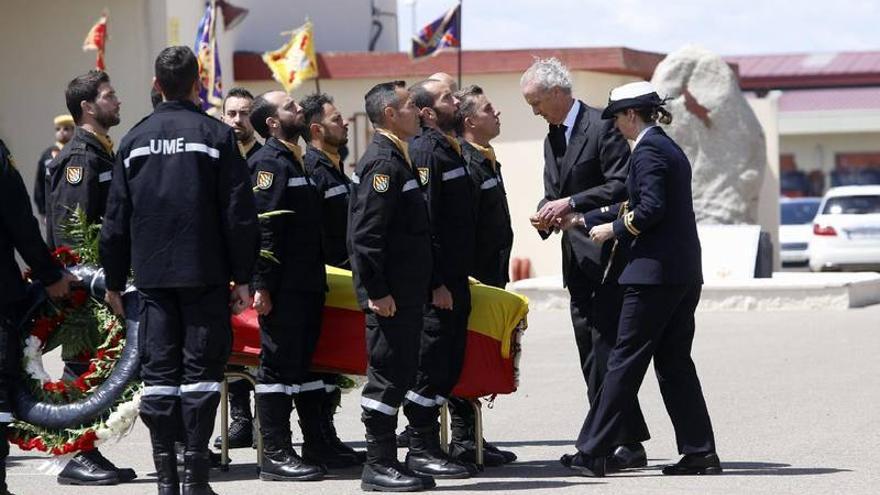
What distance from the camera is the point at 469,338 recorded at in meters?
9.09

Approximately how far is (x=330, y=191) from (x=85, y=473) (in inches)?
79.4

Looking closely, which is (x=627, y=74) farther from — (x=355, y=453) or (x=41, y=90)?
(x=355, y=453)

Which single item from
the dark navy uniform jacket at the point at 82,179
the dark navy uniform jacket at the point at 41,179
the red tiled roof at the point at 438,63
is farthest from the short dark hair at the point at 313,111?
the red tiled roof at the point at 438,63

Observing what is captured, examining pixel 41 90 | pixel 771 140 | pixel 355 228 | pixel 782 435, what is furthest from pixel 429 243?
pixel 771 140

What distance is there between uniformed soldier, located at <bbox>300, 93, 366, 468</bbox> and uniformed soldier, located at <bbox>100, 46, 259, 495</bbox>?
1.60 m

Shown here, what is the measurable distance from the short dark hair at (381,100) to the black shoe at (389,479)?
5.72 ft

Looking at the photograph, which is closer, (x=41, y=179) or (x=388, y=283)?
(x=388, y=283)

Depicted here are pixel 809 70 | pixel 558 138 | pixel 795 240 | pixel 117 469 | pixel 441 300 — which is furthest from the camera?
pixel 809 70

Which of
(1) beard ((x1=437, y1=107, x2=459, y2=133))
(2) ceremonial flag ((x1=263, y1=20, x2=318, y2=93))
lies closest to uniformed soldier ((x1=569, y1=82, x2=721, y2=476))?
(1) beard ((x1=437, y1=107, x2=459, y2=133))

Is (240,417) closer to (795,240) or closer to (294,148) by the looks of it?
(294,148)

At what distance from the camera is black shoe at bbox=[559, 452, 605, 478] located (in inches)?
345

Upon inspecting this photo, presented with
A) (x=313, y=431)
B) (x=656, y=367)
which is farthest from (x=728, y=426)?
(x=313, y=431)

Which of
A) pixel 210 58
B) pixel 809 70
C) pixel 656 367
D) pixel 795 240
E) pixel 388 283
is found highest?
pixel 809 70

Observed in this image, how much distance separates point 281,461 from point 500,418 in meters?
2.84
